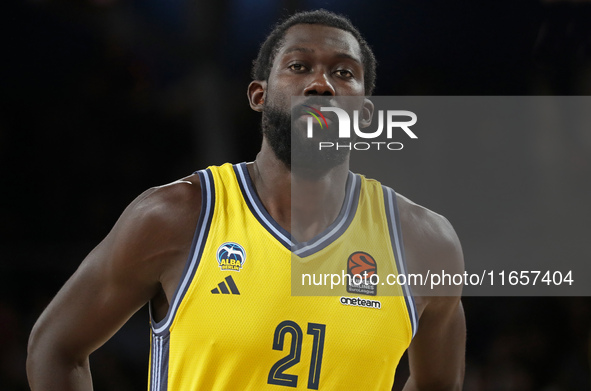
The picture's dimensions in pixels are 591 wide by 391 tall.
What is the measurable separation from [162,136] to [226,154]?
49 cm

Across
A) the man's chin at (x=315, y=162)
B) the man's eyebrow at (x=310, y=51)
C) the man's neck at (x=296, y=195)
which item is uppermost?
the man's eyebrow at (x=310, y=51)

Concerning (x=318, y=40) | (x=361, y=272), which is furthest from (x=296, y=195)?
(x=318, y=40)

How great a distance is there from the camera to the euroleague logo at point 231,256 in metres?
2.13

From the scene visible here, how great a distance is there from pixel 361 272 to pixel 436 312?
15.6 inches

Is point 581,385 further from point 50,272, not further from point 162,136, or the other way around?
point 50,272

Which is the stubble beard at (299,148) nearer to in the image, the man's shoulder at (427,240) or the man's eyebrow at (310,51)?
the man's eyebrow at (310,51)

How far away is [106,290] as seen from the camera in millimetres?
2113

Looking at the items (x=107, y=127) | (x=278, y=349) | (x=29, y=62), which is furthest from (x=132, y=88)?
(x=278, y=349)

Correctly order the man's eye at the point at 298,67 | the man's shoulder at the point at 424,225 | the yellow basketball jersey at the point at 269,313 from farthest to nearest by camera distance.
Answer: the man's shoulder at the point at 424,225 → the man's eye at the point at 298,67 → the yellow basketball jersey at the point at 269,313

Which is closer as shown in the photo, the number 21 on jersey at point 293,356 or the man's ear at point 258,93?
the number 21 on jersey at point 293,356

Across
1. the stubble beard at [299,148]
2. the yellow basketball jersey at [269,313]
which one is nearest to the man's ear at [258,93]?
the stubble beard at [299,148]

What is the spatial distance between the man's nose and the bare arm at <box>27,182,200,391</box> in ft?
1.95

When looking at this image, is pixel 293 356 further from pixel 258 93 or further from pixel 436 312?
pixel 258 93

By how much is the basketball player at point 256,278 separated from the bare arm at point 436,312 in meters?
0.02
